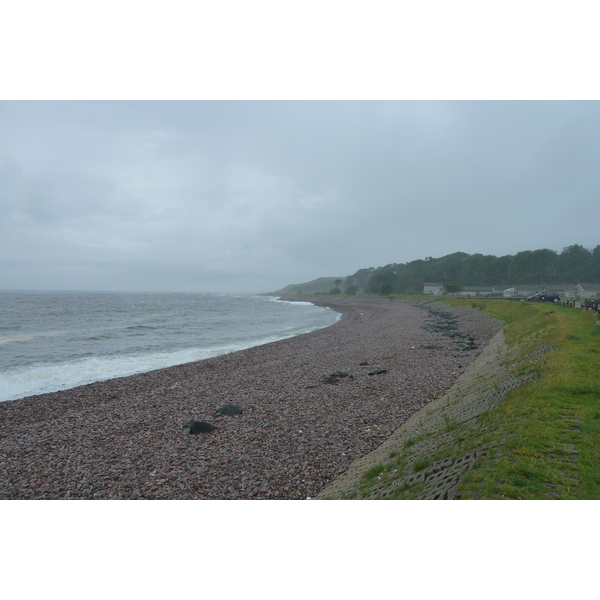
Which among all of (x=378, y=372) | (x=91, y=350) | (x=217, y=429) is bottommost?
(x=91, y=350)

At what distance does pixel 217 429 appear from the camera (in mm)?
10000

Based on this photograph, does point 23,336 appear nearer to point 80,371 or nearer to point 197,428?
point 80,371

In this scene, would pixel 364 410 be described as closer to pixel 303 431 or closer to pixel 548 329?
pixel 303 431

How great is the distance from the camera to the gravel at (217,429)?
7.17 metres

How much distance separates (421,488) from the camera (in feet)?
17.9

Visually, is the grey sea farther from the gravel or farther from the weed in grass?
the weed in grass

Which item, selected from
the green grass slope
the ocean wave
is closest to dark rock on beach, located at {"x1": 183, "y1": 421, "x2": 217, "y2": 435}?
the green grass slope

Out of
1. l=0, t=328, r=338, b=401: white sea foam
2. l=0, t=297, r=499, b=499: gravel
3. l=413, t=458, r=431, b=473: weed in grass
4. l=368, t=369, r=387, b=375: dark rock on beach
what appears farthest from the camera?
l=0, t=328, r=338, b=401: white sea foam

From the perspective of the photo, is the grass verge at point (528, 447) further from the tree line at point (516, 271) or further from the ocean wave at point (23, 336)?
the tree line at point (516, 271)

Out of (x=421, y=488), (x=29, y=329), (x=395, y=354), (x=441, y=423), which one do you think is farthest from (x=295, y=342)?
(x=29, y=329)

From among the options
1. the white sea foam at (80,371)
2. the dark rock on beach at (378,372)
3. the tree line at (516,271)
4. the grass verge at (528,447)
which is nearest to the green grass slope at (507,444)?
the grass verge at (528,447)

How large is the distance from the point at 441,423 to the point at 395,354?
10922 mm

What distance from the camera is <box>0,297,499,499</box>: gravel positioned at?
717 centimetres

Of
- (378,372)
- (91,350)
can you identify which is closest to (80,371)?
(91,350)
